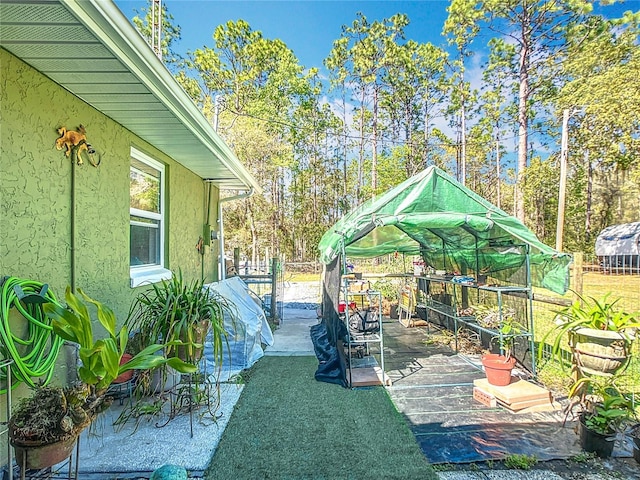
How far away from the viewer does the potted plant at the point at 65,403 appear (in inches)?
65.0

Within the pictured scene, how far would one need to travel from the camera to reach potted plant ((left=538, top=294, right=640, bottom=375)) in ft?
8.46

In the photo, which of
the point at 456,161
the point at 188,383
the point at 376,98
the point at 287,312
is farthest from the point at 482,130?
the point at 188,383

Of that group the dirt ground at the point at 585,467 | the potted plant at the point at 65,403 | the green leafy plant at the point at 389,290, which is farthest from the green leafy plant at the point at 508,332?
the green leafy plant at the point at 389,290

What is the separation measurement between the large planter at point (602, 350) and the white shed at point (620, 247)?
55.0ft

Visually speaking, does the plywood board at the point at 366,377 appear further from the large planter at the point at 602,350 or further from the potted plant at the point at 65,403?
the potted plant at the point at 65,403

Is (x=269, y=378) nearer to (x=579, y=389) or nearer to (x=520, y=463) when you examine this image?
(x=520, y=463)

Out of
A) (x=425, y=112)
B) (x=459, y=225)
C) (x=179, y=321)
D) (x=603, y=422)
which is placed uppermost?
(x=425, y=112)

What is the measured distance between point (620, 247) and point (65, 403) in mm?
21866

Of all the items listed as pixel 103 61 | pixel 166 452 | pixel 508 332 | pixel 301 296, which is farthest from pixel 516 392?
pixel 301 296

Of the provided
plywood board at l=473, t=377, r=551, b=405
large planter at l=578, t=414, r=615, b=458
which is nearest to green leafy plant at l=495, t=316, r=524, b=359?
plywood board at l=473, t=377, r=551, b=405

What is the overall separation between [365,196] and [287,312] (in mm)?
12856

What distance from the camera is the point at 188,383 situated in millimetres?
3145

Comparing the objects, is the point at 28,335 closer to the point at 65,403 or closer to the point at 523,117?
the point at 65,403

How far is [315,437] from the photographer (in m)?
2.75
